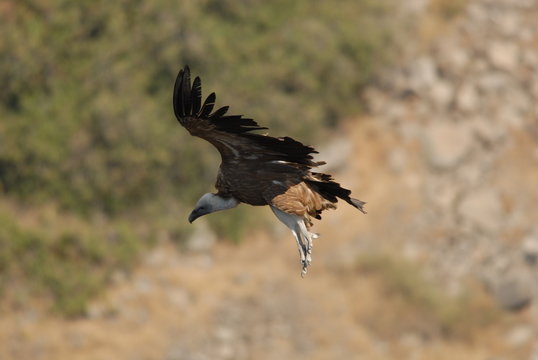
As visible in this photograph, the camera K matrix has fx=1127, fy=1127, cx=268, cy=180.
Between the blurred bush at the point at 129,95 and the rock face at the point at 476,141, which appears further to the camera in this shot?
the rock face at the point at 476,141

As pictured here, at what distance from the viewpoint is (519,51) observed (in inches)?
976

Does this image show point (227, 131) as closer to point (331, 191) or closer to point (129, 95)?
point (331, 191)

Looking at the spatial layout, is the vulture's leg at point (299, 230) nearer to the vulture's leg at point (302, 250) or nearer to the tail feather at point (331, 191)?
the vulture's leg at point (302, 250)

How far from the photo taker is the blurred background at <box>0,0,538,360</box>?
19859 millimetres

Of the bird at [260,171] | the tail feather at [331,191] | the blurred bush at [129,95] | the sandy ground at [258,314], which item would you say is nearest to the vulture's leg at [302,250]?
the bird at [260,171]

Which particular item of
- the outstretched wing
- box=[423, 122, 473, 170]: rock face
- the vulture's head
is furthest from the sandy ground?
the outstretched wing

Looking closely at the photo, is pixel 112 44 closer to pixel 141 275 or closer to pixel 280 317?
pixel 141 275

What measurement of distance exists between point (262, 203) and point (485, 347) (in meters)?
12.1

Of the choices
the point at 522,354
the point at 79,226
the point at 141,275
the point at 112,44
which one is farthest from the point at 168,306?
the point at 522,354

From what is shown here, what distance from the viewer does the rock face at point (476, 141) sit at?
875 inches

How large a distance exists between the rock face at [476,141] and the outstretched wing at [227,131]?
42.2 ft

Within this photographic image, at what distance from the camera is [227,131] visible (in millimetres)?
9289

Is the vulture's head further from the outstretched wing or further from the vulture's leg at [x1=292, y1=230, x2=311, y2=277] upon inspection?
the vulture's leg at [x1=292, y1=230, x2=311, y2=277]

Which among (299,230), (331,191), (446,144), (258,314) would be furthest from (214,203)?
(446,144)
